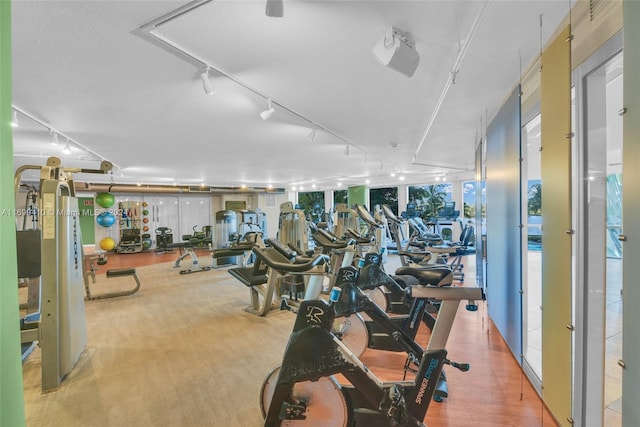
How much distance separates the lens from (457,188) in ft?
33.7

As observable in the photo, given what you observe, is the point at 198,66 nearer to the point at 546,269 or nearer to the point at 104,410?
the point at 104,410

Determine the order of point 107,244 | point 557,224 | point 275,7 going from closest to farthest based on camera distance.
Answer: point 275,7
point 557,224
point 107,244

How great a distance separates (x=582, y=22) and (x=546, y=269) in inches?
58.8

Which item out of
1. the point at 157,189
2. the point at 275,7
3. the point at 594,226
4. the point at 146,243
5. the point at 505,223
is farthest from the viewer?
the point at 146,243

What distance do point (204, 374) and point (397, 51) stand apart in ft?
9.93

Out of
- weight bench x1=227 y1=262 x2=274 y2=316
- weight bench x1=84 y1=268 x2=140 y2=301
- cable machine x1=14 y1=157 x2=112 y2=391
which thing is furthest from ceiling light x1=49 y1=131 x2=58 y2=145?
weight bench x1=227 y1=262 x2=274 y2=316

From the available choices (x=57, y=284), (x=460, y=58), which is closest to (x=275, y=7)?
(x=460, y=58)

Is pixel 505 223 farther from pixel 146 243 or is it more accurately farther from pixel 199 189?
pixel 146 243

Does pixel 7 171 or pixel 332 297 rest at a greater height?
pixel 7 171

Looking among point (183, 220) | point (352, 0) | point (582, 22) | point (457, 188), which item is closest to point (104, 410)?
point (352, 0)

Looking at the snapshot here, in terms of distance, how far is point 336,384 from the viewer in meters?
1.67

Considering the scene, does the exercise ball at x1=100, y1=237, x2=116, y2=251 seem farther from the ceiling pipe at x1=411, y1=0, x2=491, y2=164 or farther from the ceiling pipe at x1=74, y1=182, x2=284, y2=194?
the ceiling pipe at x1=411, y1=0, x2=491, y2=164

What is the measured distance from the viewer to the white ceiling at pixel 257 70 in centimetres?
178

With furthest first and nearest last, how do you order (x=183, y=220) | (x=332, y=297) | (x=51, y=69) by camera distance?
(x=183, y=220) < (x=51, y=69) < (x=332, y=297)
